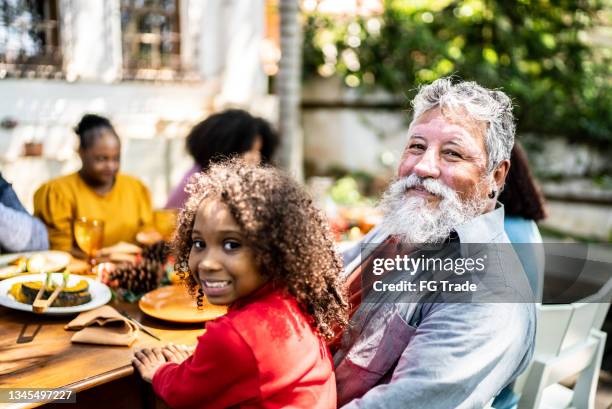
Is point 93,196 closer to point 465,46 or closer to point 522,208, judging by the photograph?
point 522,208

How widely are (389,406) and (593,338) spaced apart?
143 centimetres

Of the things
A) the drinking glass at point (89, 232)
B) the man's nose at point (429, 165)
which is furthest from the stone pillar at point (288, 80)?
the man's nose at point (429, 165)

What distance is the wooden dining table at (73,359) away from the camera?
149 cm

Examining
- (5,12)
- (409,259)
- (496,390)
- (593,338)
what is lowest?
(593,338)

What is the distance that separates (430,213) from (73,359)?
110cm

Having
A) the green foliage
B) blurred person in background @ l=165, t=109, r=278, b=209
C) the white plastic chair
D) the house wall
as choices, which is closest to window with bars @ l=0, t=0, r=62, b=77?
the house wall

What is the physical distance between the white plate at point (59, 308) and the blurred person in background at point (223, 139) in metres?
1.42

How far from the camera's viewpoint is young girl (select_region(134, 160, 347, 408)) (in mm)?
1319

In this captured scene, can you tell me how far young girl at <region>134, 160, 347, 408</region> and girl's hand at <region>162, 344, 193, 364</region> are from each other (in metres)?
0.09

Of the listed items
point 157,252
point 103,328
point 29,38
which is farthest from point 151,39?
point 103,328

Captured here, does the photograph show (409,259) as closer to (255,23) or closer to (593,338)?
(593,338)

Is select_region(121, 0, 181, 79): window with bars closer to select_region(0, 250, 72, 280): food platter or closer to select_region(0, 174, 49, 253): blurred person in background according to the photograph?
select_region(0, 174, 49, 253): blurred person in background

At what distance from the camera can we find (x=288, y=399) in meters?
1.35

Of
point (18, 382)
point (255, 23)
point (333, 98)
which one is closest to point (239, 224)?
point (18, 382)
